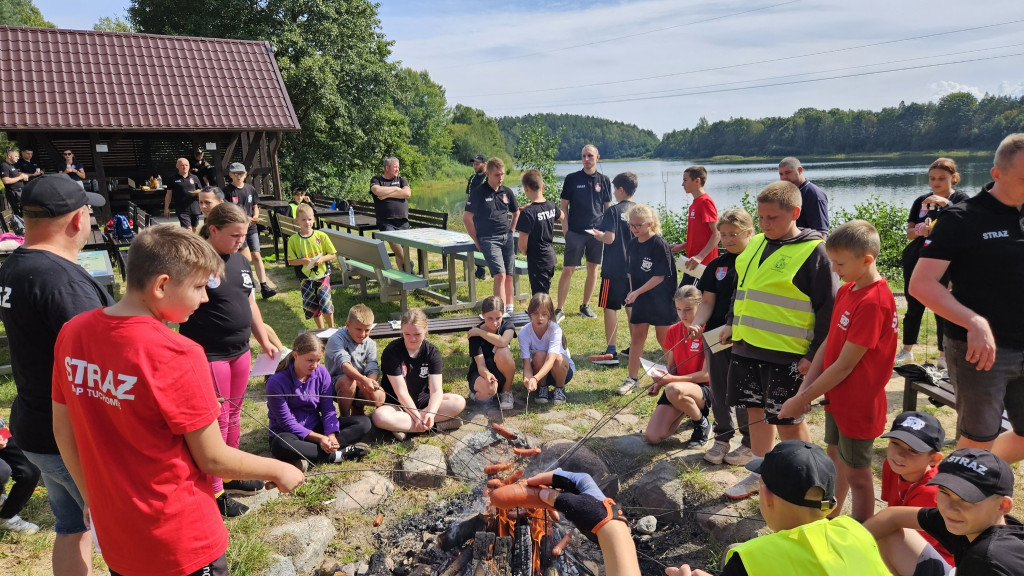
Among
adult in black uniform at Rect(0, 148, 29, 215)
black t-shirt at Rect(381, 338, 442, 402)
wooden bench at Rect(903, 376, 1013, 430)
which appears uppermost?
adult in black uniform at Rect(0, 148, 29, 215)

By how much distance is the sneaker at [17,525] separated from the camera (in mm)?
3332

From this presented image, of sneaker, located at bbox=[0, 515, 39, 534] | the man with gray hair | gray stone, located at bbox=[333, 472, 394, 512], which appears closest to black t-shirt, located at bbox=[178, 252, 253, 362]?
gray stone, located at bbox=[333, 472, 394, 512]

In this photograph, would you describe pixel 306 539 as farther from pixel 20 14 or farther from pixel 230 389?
pixel 20 14

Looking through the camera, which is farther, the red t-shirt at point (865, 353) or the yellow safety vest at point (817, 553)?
the red t-shirt at point (865, 353)

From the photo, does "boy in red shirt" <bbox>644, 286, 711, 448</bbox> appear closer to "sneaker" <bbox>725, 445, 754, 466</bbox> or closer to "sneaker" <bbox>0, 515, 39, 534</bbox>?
"sneaker" <bbox>725, 445, 754, 466</bbox>

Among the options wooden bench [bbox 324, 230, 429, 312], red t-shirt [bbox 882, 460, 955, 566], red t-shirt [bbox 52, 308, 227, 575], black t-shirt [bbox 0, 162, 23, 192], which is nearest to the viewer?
red t-shirt [bbox 52, 308, 227, 575]

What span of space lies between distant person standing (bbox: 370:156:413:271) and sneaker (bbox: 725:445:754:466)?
593cm

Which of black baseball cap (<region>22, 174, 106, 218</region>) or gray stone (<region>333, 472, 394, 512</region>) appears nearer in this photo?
black baseball cap (<region>22, 174, 106, 218</region>)

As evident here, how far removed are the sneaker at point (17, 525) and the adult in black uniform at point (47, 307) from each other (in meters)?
1.15

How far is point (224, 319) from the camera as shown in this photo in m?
3.47

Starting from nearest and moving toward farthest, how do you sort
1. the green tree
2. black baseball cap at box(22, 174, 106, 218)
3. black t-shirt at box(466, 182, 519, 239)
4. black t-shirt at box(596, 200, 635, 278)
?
black baseball cap at box(22, 174, 106, 218), black t-shirt at box(596, 200, 635, 278), black t-shirt at box(466, 182, 519, 239), the green tree

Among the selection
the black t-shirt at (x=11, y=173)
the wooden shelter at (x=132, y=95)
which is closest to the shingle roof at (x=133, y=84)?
the wooden shelter at (x=132, y=95)

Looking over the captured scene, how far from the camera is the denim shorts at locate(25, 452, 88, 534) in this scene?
7.90 ft

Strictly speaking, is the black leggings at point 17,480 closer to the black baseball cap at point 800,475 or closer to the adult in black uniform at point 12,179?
the black baseball cap at point 800,475
